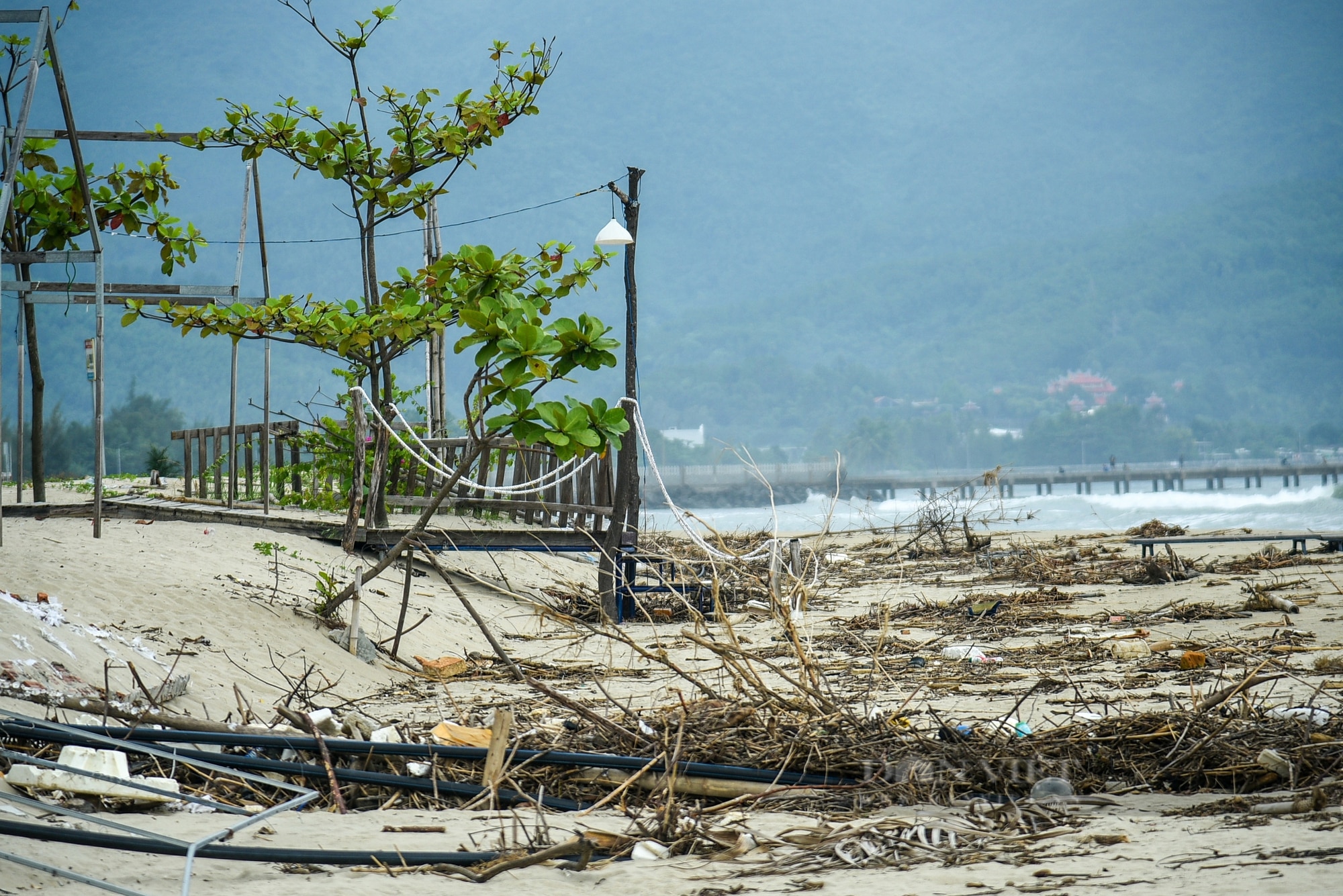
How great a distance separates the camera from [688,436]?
Result: 142 m

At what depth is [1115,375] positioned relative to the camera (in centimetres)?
15575

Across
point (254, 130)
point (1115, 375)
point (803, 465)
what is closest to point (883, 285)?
point (1115, 375)

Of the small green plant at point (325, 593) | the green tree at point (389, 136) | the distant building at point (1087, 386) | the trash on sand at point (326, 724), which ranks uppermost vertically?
the distant building at point (1087, 386)

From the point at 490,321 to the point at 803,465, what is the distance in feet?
307

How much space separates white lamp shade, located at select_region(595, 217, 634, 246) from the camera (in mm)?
10672

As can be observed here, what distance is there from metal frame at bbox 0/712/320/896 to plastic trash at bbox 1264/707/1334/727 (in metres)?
3.40

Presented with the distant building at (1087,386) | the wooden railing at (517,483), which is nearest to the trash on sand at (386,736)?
the wooden railing at (517,483)

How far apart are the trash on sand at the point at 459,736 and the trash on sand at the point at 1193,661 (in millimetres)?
4096

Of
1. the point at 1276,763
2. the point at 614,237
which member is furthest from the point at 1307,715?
the point at 614,237

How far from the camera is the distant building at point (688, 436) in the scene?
13188 centimetres

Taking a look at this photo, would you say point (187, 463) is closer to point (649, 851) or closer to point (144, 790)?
point (144, 790)

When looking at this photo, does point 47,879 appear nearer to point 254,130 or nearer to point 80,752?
point 80,752

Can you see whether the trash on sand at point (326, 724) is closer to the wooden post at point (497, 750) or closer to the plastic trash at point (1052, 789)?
the wooden post at point (497, 750)

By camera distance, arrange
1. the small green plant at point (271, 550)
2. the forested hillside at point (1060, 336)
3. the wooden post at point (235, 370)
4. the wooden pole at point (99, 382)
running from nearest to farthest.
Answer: the wooden pole at point (99, 382)
the small green plant at point (271, 550)
the wooden post at point (235, 370)
the forested hillside at point (1060, 336)
